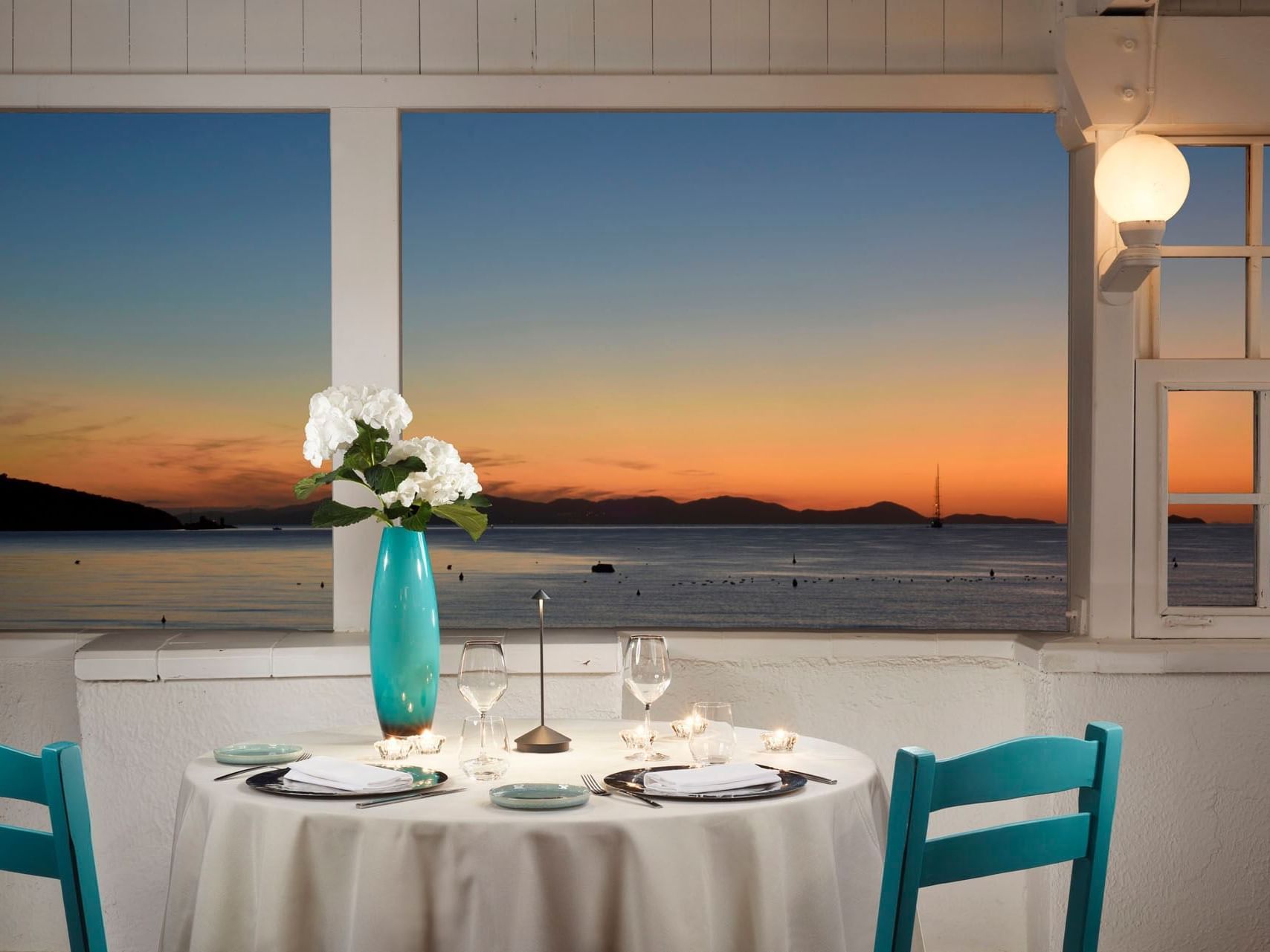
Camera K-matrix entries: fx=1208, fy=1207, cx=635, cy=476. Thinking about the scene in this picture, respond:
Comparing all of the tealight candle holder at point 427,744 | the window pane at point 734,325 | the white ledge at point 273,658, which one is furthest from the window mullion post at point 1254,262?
the window pane at point 734,325

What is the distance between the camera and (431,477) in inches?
80.7

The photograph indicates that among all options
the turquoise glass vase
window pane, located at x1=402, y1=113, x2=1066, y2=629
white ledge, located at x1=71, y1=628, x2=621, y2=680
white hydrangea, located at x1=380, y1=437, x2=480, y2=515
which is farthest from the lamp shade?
window pane, located at x1=402, y1=113, x2=1066, y2=629

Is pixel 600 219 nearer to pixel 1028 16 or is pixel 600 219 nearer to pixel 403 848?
pixel 1028 16

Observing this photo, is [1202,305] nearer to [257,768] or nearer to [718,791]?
[718,791]

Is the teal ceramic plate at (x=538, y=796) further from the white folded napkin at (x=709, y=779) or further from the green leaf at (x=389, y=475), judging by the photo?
the green leaf at (x=389, y=475)

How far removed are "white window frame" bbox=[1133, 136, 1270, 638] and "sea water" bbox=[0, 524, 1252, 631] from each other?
16.6 m

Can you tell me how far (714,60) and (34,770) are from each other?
2234 millimetres

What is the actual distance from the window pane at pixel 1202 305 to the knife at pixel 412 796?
2.07 metres

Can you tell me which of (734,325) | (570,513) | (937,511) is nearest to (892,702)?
(734,325)

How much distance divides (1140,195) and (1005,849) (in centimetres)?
180

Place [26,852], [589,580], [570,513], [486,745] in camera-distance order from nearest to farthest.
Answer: [26,852] → [486,745] → [570,513] → [589,580]

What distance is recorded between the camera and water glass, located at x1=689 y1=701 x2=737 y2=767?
5.61ft

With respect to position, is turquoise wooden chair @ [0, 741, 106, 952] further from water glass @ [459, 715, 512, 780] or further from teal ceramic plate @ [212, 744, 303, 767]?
water glass @ [459, 715, 512, 780]

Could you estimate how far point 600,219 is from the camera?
17.9m
